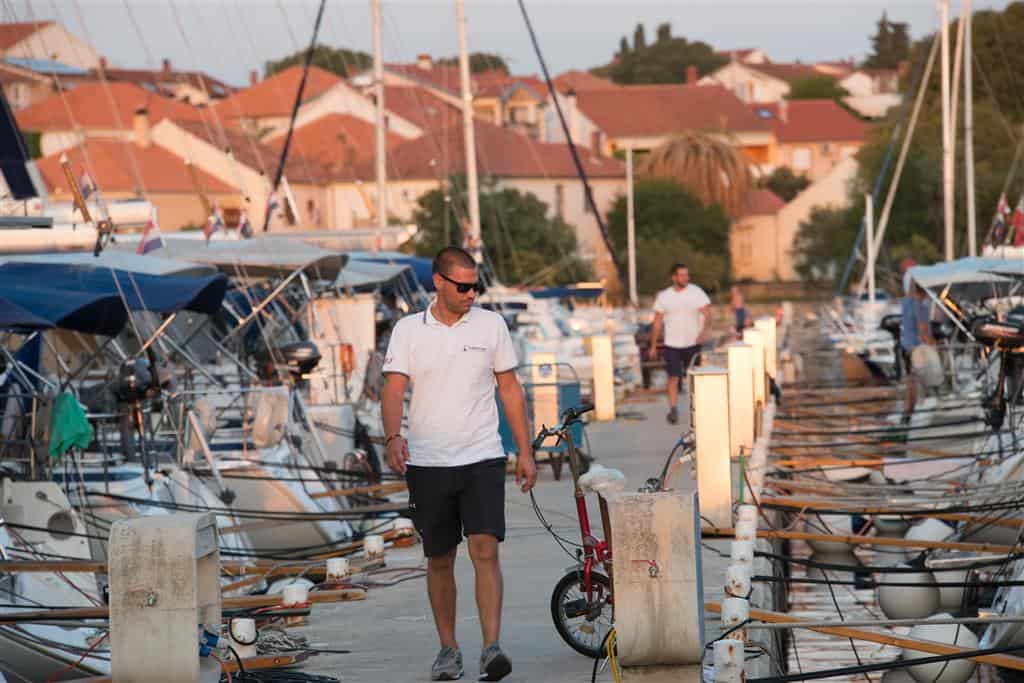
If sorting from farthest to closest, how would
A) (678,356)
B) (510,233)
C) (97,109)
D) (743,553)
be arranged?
(97,109)
(510,233)
(678,356)
(743,553)

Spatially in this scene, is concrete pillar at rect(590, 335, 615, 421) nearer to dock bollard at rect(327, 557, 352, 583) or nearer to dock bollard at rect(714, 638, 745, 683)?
dock bollard at rect(327, 557, 352, 583)

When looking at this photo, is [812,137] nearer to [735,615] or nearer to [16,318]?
[16,318]

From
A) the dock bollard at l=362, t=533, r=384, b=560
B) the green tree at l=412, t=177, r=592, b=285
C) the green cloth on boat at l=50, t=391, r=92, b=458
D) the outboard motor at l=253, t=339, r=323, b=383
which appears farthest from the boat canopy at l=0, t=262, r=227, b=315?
the green tree at l=412, t=177, r=592, b=285

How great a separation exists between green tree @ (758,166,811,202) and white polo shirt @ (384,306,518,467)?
10121 centimetres

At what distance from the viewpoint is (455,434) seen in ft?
26.8

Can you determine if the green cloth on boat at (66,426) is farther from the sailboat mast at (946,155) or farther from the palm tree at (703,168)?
the palm tree at (703,168)

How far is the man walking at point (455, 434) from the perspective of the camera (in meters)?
8.16

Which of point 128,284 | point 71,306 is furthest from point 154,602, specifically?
point 128,284

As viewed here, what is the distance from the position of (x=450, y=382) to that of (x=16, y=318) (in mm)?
4519

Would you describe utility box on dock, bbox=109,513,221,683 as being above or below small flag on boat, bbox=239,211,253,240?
below

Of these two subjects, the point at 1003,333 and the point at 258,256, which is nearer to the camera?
the point at 1003,333

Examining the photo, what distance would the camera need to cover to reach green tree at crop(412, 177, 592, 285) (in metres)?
66.1

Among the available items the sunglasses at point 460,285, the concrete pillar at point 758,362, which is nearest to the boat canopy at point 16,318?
the sunglasses at point 460,285

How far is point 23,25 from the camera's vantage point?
17.1m
